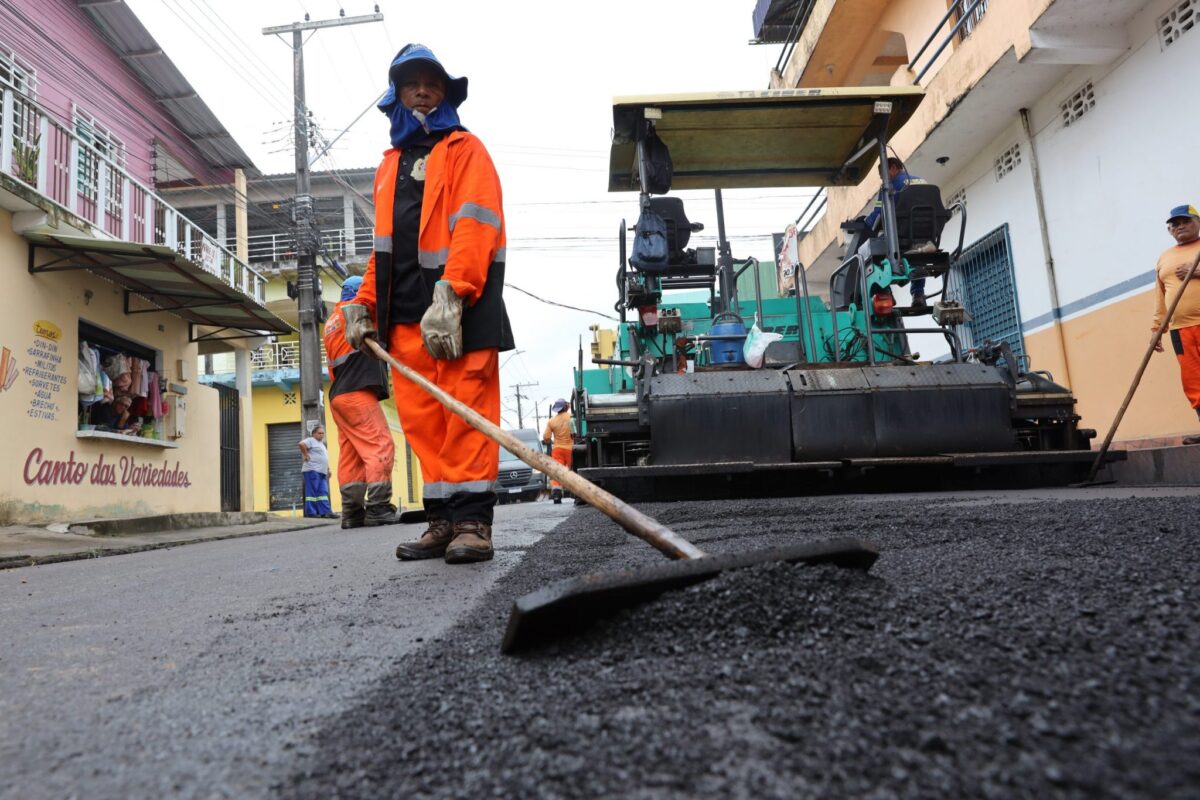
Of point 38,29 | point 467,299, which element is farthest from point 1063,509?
point 38,29

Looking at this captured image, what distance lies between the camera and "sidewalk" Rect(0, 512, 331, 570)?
16.6ft

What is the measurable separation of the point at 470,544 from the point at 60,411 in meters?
7.33

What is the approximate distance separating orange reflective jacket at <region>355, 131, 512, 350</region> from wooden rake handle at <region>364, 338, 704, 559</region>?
1.22 feet

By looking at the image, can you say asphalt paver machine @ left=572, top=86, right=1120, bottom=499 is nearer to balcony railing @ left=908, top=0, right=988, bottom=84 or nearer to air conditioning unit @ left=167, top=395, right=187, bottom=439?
A: balcony railing @ left=908, top=0, right=988, bottom=84

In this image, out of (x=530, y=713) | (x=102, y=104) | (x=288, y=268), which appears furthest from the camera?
(x=288, y=268)

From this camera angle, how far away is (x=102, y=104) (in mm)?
12102

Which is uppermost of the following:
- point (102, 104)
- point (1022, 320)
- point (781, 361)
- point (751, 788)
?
point (102, 104)

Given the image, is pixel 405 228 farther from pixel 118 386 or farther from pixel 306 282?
pixel 306 282

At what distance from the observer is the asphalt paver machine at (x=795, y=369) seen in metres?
4.82

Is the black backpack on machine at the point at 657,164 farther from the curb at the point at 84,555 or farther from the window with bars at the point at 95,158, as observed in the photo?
the window with bars at the point at 95,158

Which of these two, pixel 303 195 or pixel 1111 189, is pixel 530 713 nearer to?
pixel 1111 189

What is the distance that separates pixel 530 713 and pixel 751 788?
347 mm

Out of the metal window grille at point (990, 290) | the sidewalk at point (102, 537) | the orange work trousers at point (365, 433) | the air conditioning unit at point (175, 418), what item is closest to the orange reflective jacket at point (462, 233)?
the orange work trousers at point (365, 433)

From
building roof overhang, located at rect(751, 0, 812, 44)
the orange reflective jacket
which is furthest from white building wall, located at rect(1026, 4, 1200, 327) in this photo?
building roof overhang, located at rect(751, 0, 812, 44)
